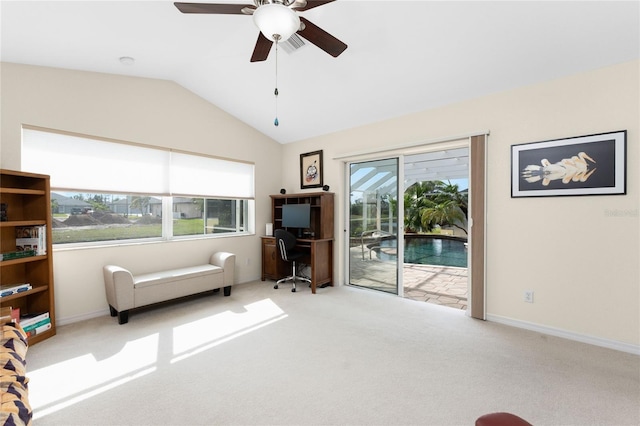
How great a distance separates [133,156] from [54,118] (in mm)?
795

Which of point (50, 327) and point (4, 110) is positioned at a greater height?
point (4, 110)

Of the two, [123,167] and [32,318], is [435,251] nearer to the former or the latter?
[123,167]

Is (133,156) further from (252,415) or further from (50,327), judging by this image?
(252,415)

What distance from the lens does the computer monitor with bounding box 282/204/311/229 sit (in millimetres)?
4504

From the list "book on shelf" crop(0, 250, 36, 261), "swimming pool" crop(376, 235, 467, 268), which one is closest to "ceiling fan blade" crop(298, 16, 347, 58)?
"book on shelf" crop(0, 250, 36, 261)

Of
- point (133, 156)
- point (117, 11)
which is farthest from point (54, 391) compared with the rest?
point (117, 11)

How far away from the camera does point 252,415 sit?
173 centimetres

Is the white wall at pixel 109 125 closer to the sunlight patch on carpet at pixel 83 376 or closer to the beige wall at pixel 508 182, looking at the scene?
the beige wall at pixel 508 182

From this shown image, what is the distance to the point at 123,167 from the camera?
11.5 feet

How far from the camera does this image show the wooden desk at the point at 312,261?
14.0 ft

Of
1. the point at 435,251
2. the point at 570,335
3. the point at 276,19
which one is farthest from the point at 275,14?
the point at 435,251

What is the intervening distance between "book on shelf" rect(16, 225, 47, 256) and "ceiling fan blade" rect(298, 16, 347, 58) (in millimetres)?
3007

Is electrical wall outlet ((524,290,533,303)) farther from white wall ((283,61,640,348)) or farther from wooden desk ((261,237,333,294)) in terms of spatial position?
wooden desk ((261,237,333,294))

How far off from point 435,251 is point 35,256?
7799 millimetres
